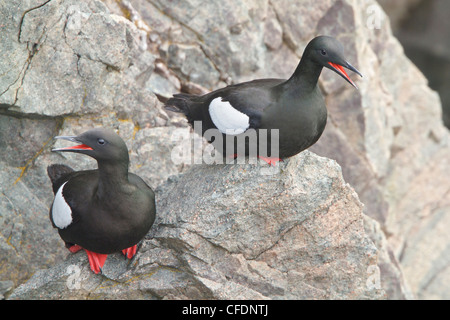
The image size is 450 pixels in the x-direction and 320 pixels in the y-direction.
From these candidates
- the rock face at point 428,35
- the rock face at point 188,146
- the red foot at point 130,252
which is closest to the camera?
the rock face at point 188,146

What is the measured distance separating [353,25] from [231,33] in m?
1.87

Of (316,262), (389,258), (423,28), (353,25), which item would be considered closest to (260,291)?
(316,262)

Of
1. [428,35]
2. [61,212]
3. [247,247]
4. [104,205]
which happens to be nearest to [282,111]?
[247,247]

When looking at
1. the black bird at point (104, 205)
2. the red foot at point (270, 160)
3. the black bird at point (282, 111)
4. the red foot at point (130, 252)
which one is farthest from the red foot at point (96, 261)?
the red foot at point (270, 160)

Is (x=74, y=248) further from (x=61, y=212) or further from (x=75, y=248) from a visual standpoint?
(x=61, y=212)

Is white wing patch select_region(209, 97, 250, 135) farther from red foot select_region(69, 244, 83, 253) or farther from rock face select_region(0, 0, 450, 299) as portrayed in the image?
red foot select_region(69, 244, 83, 253)

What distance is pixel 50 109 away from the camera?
261 inches

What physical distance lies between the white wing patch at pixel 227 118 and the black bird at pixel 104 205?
2.98ft

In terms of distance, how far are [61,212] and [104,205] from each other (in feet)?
1.65

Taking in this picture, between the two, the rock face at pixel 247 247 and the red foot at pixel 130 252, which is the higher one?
the rock face at pixel 247 247

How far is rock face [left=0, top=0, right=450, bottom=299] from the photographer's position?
5758 millimetres

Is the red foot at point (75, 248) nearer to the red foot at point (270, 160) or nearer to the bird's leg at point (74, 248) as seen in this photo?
the bird's leg at point (74, 248)

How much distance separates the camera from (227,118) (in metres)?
5.55

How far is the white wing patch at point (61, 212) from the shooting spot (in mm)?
5621
